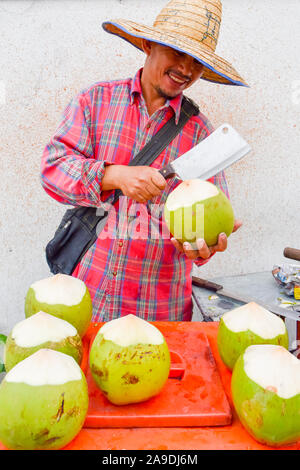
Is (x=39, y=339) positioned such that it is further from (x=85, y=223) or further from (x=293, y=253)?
(x=293, y=253)

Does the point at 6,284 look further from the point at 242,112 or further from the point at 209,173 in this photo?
the point at 242,112

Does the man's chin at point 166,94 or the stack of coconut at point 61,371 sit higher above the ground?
the man's chin at point 166,94

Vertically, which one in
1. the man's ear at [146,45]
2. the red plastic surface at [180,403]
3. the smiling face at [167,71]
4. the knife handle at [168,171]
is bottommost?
the red plastic surface at [180,403]

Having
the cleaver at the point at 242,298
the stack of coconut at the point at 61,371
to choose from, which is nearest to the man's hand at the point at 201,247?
the stack of coconut at the point at 61,371

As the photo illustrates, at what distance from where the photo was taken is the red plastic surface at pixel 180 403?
976mm

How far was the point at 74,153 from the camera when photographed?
70.5 inches

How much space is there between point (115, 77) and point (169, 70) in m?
1.07

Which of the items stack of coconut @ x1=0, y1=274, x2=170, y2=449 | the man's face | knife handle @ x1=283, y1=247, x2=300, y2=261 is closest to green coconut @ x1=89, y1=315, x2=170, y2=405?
stack of coconut @ x1=0, y1=274, x2=170, y2=449

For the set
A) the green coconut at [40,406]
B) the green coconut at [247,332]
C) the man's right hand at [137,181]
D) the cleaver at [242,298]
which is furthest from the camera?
the cleaver at [242,298]

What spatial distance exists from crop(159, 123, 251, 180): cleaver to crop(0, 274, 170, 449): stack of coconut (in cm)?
74

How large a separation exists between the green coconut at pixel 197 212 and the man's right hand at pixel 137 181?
11cm

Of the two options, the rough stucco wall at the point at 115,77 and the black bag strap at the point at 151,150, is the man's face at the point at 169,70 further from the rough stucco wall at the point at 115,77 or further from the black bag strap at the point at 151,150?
the rough stucco wall at the point at 115,77

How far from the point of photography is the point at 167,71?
176 centimetres

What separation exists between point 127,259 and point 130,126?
0.59 meters
